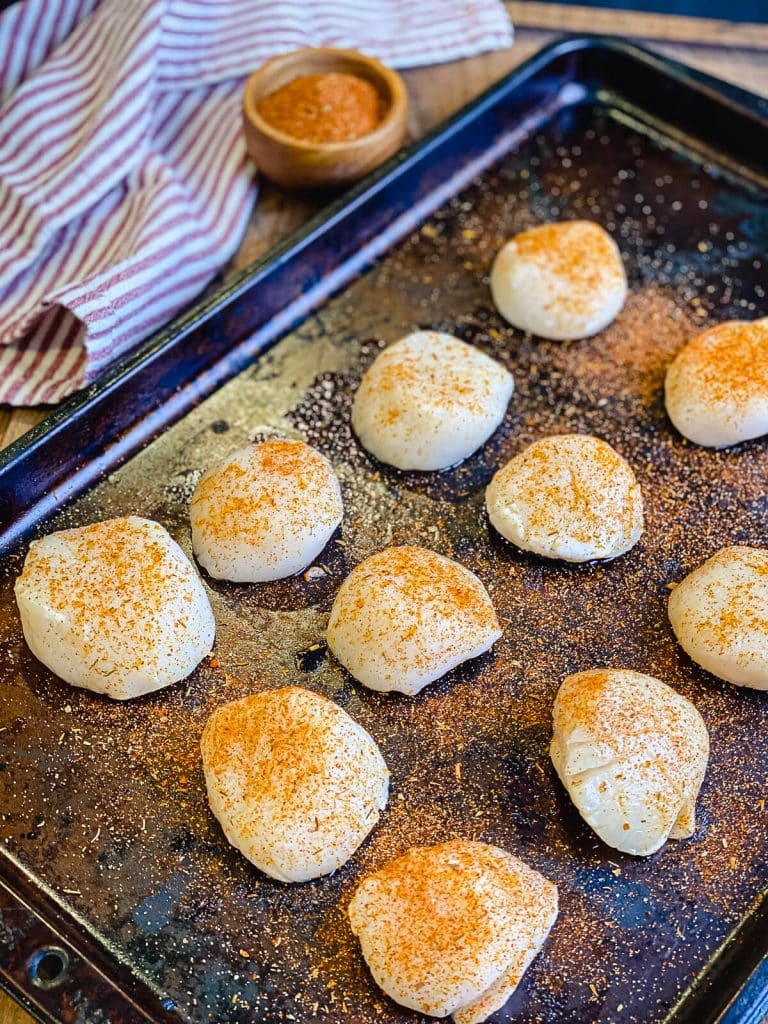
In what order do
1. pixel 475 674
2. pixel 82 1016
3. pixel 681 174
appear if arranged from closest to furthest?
pixel 82 1016
pixel 475 674
pixel 681 174

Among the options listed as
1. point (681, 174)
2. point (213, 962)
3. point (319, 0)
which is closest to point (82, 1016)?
point (213, 962)

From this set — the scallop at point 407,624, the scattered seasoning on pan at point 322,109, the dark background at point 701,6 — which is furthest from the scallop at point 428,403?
the dark background at point 701,6

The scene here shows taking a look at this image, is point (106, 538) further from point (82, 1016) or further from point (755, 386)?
point (755, 386)

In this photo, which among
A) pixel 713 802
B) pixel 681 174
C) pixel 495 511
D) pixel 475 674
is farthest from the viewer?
pixel 681 174

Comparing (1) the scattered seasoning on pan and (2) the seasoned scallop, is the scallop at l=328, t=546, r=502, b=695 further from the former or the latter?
(1) the scattered seasoning on pan

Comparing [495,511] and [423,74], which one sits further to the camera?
[423,74]

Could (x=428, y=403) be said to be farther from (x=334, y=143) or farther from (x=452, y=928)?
(x=452, y=928)
